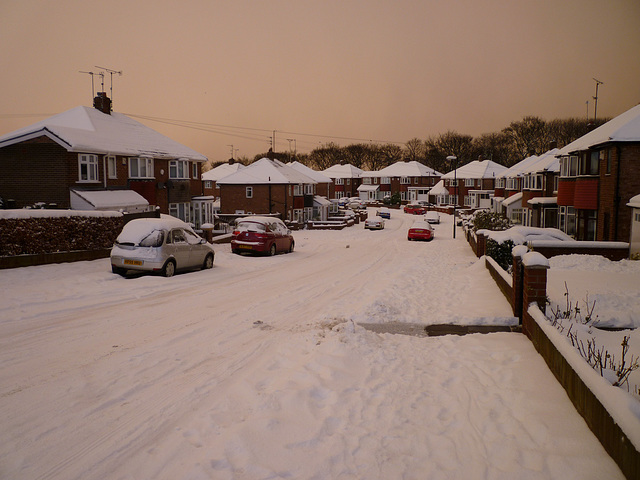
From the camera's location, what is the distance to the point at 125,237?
15.0 metres

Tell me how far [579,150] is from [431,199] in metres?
71.1

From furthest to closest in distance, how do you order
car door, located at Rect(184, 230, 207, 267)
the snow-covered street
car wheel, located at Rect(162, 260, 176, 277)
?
car door, located at Rect(184, 230, 207, 267), car wheel, located at Rect(162, 260, 176, 277), the snow-covered street

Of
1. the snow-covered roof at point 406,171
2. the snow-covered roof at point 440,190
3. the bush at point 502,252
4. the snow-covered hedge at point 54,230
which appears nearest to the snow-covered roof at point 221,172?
the snow-covered roof at point 440,190

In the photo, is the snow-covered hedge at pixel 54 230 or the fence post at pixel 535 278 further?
the snow-covered hedge at pixel 54 230

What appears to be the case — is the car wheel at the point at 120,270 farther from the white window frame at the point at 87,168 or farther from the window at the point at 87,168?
the window at the point at 87,168

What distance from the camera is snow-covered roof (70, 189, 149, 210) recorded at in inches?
998

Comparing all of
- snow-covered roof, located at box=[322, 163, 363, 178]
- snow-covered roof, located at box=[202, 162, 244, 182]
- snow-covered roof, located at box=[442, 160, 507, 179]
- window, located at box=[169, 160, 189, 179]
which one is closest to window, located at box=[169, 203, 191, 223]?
window, located at box=[169, 160, 189, 179]

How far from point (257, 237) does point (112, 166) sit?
40.1ft

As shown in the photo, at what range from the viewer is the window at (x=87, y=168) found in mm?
26281

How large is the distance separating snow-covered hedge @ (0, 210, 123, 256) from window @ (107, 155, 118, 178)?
10.7 meters

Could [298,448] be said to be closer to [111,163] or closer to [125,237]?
[125,237]

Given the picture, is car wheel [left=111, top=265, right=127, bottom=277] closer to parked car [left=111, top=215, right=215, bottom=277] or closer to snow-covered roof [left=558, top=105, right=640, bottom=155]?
parked car [left=111, top=215, right=215, bottom=277]

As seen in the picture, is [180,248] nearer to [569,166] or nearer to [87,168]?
[87,168]

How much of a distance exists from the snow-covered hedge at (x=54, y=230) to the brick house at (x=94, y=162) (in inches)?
266
